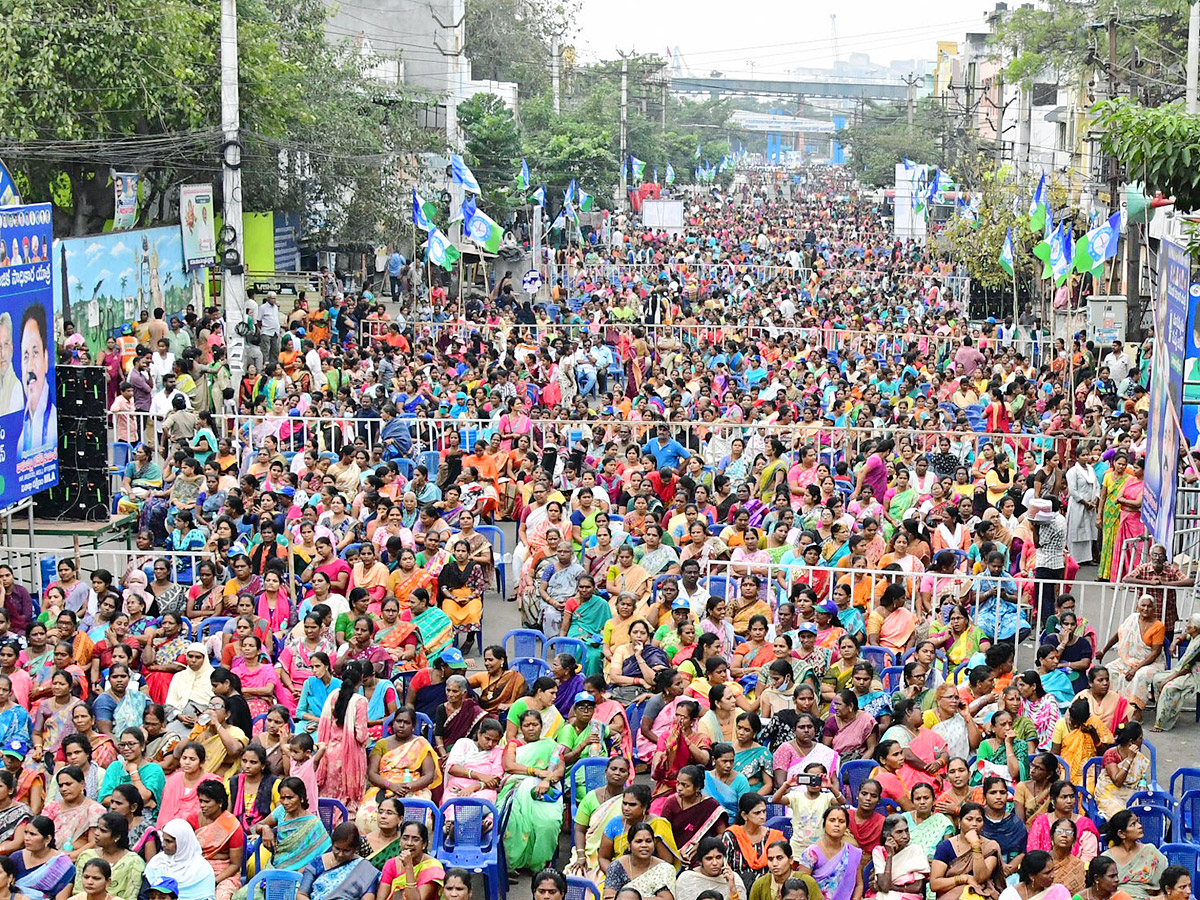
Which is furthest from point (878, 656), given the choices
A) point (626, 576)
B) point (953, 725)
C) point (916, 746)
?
point (626, 576)

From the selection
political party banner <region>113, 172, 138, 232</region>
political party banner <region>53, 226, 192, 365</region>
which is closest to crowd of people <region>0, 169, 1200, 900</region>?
political party banner <region>53, 226, 192, 365</region>

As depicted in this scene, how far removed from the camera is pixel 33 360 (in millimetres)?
13445

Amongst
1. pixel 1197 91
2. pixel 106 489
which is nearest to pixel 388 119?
pixel 1197 91

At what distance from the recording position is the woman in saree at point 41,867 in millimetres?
8289

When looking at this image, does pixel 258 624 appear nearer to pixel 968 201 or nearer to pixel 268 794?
pixel 268 794

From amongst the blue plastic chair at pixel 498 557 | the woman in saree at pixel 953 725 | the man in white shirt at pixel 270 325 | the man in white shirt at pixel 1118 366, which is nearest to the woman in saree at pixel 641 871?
the woman in saree at pixel 953 725

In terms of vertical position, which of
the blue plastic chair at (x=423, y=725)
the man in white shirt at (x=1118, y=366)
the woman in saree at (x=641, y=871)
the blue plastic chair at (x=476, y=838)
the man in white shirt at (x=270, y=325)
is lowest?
the blue plastic chair at (x=476, y=838)

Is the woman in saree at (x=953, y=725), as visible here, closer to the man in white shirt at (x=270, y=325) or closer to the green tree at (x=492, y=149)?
the man in white shirt at (x=270, y=325)

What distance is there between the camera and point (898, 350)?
2644cm

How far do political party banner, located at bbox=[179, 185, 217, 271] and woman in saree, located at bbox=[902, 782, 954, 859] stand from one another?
20.2 m

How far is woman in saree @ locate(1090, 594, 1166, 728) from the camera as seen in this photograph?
11.8 meters

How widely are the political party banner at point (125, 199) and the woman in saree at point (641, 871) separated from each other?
20.7 metres

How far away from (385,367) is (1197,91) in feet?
39.0

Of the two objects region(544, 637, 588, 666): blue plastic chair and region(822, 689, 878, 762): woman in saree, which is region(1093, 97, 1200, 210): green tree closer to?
region(822, 689, 878, 762): woman in saree
